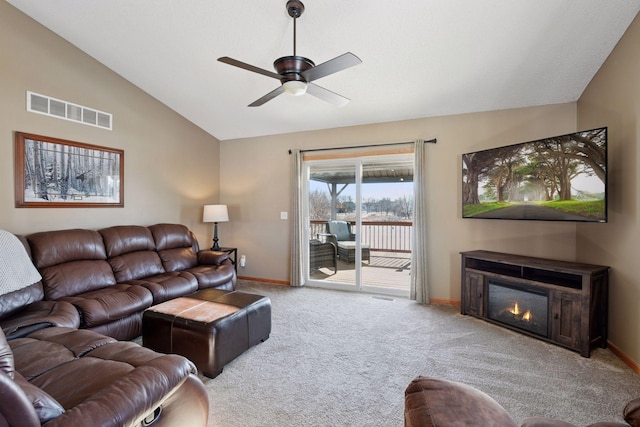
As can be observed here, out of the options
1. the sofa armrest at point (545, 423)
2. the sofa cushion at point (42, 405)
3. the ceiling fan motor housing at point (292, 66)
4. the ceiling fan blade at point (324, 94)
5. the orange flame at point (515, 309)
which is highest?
the ceiling fan motor housing at point (292, 66)

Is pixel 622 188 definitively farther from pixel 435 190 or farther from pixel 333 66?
pixel 333 66

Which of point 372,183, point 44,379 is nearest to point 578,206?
point 372,183

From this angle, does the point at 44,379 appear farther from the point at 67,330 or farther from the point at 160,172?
the point at 160,172

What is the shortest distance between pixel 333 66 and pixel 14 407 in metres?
2.30

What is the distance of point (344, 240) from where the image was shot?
486 centimetres

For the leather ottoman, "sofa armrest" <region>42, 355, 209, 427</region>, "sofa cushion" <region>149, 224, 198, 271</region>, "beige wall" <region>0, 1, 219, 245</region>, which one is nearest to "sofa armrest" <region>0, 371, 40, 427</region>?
"sofa armrest" <region>42, 355, 209, 427</region>

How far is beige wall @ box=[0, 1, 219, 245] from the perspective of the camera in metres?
2.97

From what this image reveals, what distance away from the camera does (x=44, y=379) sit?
1.43 meters

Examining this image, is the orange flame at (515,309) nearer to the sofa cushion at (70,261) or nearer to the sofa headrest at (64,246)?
the sofa cushion at (70,261)

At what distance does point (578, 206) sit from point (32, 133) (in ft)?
17.8

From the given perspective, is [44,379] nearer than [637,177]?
Yes

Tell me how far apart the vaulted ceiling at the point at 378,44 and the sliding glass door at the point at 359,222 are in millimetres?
964

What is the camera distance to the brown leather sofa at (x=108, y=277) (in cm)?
244

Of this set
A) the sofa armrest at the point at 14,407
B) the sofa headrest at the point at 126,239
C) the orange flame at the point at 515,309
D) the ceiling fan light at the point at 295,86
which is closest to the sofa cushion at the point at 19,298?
the sofa headrest at the point at 126,239
